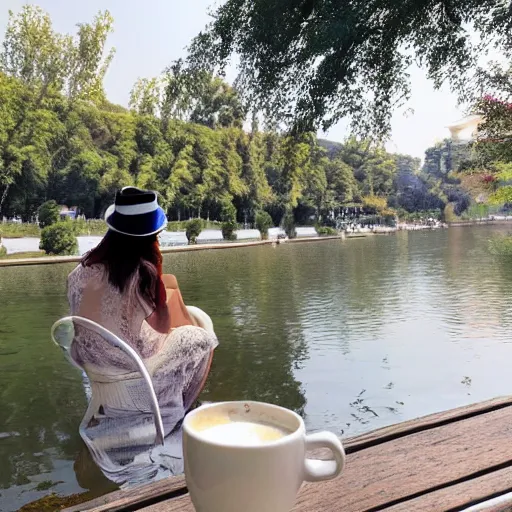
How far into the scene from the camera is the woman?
145 centimetres

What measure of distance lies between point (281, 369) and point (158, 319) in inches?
58.2

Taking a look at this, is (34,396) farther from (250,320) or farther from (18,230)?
(18,230)

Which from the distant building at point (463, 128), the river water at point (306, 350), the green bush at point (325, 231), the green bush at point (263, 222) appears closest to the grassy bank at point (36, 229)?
the river water at point (306, 350)

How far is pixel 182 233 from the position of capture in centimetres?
960

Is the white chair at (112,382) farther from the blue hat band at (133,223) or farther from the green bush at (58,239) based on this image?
the green bush at (58,239)

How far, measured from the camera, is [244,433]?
347 millimetres

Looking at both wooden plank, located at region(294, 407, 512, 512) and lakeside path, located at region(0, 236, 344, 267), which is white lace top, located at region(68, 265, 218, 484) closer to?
wooden plank, located at region(294, 407, 512, 512)

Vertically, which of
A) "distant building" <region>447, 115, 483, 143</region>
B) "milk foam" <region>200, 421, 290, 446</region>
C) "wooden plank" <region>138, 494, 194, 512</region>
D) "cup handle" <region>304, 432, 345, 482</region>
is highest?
"distant building" <region>447, 115, 483, 143</region>

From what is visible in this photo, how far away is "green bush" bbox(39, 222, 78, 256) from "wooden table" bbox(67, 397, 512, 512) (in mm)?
8166

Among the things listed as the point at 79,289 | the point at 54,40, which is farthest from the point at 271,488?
the point at 54,40

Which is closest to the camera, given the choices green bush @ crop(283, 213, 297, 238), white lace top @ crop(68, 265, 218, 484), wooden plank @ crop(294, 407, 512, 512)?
wooden plank @ crop(294, 407, 512, 512)

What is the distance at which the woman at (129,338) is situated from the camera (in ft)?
4.75

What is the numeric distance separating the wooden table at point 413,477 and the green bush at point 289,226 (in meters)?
10.0

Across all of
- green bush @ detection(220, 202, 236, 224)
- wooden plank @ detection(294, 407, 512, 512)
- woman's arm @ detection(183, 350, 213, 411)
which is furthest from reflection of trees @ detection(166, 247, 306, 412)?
wooden plank @ detection(294, 407, 512, 512)
